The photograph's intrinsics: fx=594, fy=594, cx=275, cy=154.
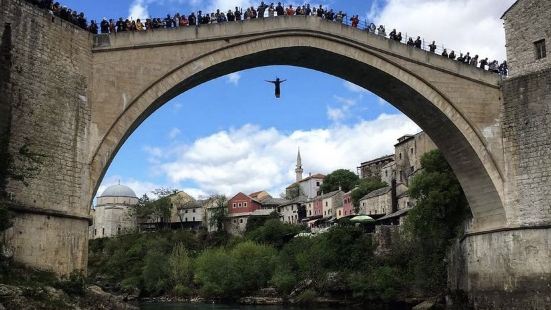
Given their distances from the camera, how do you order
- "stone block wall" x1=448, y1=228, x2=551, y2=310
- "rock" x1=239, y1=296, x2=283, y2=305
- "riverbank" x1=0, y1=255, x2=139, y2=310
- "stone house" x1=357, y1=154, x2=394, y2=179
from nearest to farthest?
"riverbank" x1=0, y1=255, x2=139, y2=310, "stone block wall" x1=448, y1=228, x2=551, y2=310, "rock" x1=239, y1=296, x2=283, y2=305, "stone house" x1=357, y1=154, x2=394, y2=179

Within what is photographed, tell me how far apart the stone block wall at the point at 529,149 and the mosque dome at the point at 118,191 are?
67.0 meters

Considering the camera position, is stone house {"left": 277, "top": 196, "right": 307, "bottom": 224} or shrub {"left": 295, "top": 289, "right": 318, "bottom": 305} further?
stone house {"left": 277, "top": 196, "right": 307, "bottom": 224}

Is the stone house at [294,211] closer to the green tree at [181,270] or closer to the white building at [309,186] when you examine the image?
the white building at [309,186]

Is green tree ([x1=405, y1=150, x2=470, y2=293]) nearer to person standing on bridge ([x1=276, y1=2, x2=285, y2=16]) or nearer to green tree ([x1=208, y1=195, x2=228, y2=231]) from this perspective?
person standing on bridge ([x1=276, y1=2, x2=285, y2=16])

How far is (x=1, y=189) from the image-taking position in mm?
12617

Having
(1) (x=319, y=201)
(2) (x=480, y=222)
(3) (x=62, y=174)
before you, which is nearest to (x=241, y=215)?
(1) (x=319, y=201)

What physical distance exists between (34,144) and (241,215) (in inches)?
2307

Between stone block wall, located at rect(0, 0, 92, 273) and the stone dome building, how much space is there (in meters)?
61.9

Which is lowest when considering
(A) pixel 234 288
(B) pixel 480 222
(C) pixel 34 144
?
(A) pixel 234 288

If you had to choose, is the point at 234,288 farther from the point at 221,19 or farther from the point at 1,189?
the point at 1,189

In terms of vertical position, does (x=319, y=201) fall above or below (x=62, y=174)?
above

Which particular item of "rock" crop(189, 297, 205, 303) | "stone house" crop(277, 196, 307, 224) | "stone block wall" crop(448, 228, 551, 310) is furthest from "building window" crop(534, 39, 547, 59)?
"stone house" crop(277, 196, 307, 224)

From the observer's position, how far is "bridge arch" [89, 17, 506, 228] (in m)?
15.5

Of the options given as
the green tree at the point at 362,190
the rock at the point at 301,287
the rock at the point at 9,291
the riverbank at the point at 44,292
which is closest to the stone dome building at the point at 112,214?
the green tree at the point at 362,190
